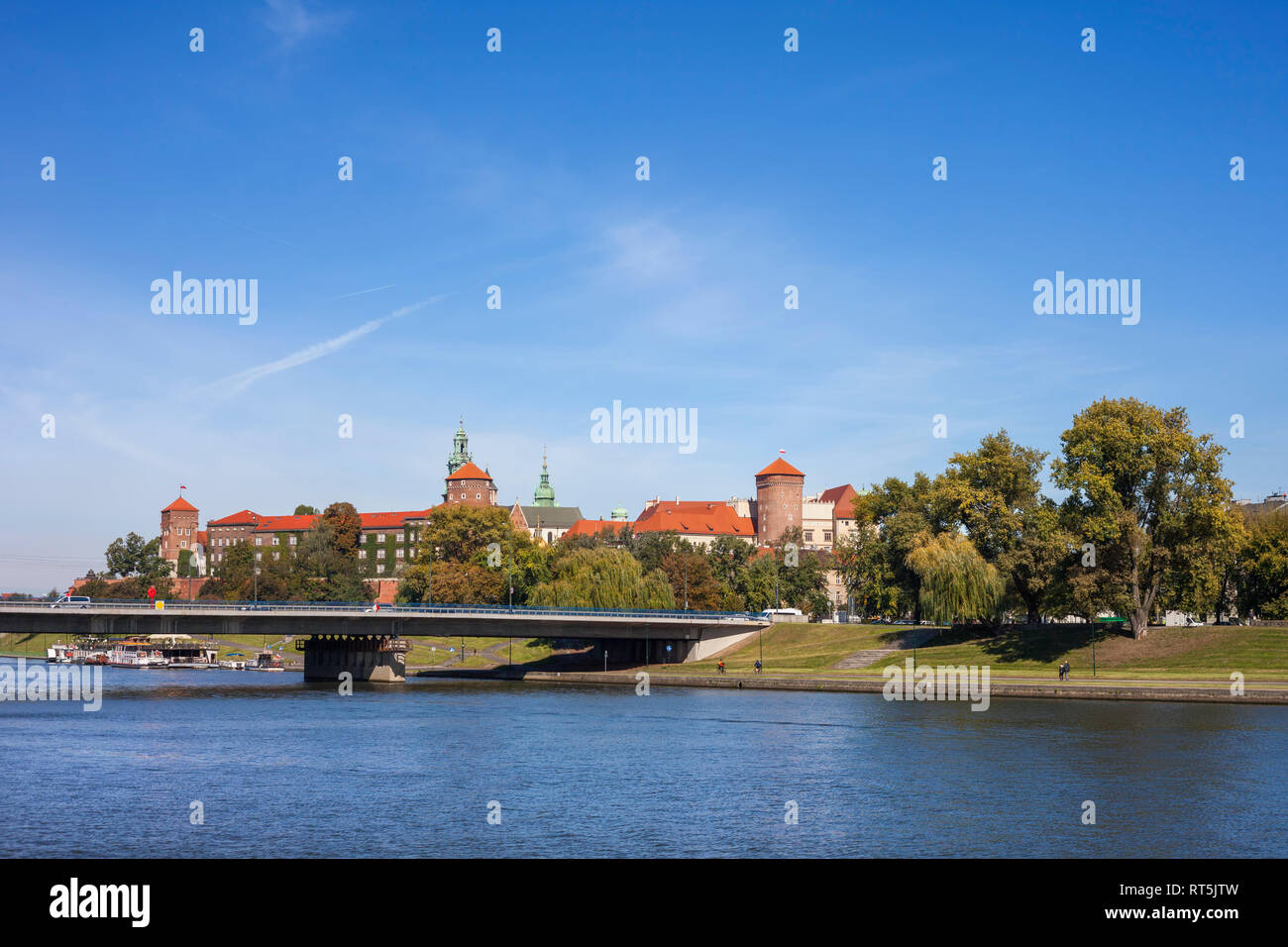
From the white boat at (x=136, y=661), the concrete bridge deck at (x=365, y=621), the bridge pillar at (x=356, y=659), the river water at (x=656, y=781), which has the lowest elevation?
the white boat at (x=136, y=661)

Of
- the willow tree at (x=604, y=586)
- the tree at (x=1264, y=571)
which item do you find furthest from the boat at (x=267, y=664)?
the tree at (x=1264, y=571)

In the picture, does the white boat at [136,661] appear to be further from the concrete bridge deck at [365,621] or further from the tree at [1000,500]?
the tree at [1000,500]

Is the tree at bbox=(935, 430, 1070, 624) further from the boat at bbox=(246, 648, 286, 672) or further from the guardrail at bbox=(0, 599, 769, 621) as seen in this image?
the boat at bbox=(246, 648, 286, 672)

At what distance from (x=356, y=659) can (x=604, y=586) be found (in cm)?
2643

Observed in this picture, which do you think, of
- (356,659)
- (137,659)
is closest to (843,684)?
(356,659)

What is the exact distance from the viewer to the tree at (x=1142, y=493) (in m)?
86.2

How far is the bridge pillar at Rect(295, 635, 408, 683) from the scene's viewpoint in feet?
363

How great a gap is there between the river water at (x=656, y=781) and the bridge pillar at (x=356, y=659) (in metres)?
36.5

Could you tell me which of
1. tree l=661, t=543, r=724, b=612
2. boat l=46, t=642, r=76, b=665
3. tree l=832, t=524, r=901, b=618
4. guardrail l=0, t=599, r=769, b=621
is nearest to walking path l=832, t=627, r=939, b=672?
tree l=832, t=524, r=901, b=618

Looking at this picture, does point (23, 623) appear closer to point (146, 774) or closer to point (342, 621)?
point (342, 621)

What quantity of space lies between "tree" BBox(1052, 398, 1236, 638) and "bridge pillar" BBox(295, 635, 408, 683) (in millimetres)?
62649
